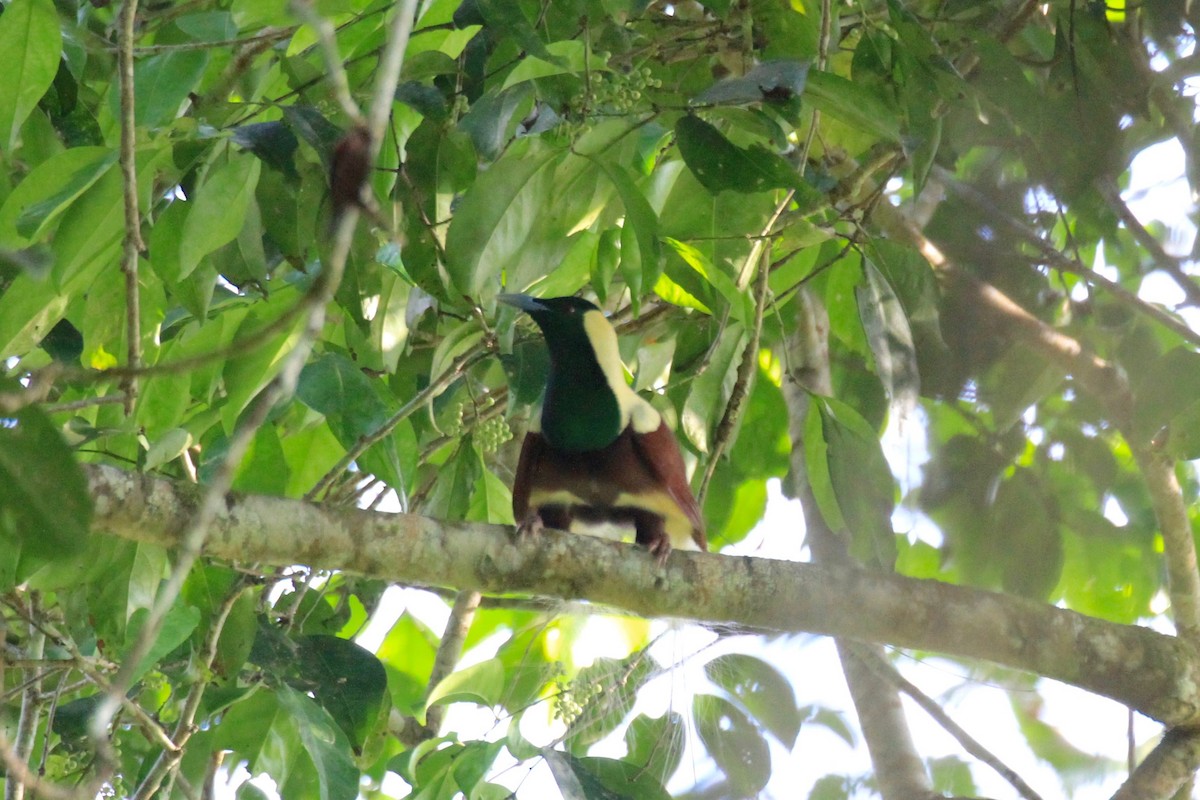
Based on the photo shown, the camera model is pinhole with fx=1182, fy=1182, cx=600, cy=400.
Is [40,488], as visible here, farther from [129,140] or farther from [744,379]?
[744,379]

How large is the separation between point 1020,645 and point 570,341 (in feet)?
4.22

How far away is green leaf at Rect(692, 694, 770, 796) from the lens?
263 cm

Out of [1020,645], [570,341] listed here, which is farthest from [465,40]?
[1020,645]

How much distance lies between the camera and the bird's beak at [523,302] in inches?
97.3

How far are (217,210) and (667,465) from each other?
1.27m

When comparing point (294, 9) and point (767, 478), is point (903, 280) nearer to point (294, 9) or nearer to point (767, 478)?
point (767, 478)

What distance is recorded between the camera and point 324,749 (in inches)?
85.1

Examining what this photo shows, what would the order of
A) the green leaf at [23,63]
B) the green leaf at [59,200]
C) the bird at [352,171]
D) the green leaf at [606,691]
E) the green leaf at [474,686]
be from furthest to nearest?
the green leaf at [606,691]
the green leaf at [474,686]
the green leaf at [23,63]
the green leaf at [59,200]
the bird at [352,171]

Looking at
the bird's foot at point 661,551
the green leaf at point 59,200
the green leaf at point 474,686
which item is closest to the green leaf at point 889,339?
the bird's foot at point 661,551

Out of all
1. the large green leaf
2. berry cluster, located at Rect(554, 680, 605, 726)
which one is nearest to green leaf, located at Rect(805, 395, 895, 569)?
berry cluster, located at Rect(554, 680, 605, 726)

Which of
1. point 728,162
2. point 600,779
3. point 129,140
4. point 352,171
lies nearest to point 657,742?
point 600,779

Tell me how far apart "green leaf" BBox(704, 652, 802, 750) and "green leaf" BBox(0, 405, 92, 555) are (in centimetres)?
180

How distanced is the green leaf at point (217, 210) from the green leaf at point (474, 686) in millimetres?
1136

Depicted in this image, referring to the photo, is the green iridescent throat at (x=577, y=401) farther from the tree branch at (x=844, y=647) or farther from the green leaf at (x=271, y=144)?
the green leaf at (x=271, y=144)
